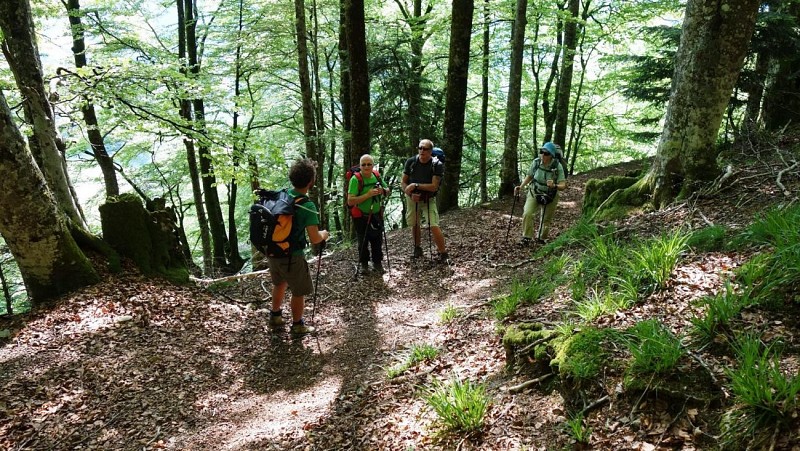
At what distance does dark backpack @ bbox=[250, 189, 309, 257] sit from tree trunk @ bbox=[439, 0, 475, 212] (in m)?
7.17

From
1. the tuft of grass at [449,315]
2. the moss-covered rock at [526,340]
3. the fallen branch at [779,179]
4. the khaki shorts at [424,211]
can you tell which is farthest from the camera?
the khaki shorts at [424,211]

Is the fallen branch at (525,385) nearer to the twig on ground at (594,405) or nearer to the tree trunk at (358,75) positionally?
the twig on ground at (594,405)

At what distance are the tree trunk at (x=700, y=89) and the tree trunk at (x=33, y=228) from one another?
7758 mm

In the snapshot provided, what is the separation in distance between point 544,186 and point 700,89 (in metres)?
2.78

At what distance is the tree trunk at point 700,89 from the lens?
5.20 metres

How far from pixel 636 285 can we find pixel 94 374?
5.20m

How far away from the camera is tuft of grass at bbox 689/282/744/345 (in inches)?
110

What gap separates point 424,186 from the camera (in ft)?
24.5

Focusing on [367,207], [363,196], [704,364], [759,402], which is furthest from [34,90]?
[759,402]

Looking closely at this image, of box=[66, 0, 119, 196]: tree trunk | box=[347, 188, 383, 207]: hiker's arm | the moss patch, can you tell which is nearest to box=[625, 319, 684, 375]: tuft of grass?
the moss patch

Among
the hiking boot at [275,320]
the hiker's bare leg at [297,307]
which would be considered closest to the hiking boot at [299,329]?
the hiker's bare leg at [297,307]

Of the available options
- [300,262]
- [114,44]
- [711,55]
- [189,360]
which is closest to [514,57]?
[711,55]

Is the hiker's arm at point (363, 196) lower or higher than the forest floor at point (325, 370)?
higher

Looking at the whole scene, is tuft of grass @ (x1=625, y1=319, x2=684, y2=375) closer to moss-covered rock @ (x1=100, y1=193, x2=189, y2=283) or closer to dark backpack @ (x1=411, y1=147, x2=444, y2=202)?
dark backpack @ (x1=411, y1=147, x2=444, y2=202)
